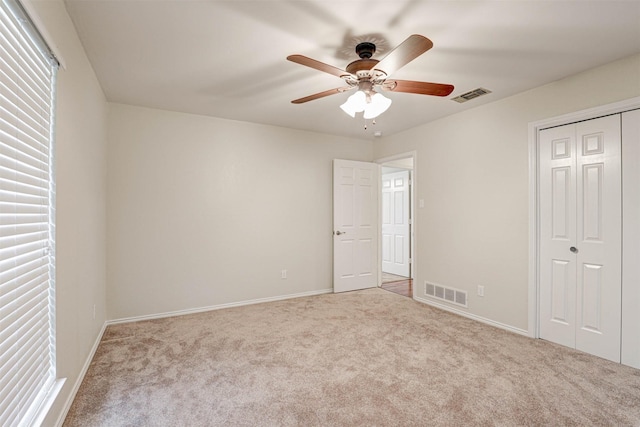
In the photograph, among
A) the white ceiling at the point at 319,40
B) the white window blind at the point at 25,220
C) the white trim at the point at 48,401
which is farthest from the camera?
the white ceiling at the point at 319,40

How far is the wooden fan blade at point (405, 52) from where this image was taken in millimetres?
1635

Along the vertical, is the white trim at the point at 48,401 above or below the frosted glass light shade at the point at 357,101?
below

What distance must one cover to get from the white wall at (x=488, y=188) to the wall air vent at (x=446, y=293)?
2.8 inches

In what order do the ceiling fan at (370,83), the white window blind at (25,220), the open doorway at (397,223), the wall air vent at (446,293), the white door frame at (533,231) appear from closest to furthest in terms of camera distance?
the white window blind at (25,220)
the ceiling fan at (370,83)
the white door frame at (533,231)
the wall air vent at (446,293)
the open doorway at (397,223)

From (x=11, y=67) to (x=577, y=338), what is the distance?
169 inches

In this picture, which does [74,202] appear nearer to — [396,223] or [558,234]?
[558,234]

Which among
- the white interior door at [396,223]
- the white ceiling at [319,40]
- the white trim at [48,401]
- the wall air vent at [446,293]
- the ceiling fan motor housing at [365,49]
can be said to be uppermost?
the white ceiling at [319,40]

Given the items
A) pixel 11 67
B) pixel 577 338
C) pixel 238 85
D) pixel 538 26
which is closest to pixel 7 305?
→ pixel 11 67

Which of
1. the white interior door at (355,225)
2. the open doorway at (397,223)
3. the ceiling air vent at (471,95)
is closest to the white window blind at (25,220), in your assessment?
the ceiling air vent at (471,95)

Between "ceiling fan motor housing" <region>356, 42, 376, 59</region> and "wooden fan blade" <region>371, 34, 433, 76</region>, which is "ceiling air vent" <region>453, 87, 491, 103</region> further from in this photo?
"wooden fan blade" <region>371, 34, 433, 76</region>

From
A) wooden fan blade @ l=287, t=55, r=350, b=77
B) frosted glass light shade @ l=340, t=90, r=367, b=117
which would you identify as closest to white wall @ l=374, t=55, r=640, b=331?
frosted glass light shade @ l=340, t=90, r=367, b=117

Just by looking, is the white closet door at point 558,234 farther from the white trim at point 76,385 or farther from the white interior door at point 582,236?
the white trim at point 76,385

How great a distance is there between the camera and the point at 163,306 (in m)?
3.70

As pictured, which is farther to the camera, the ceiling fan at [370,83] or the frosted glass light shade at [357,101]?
the frosted glass light shade at [357,101]
